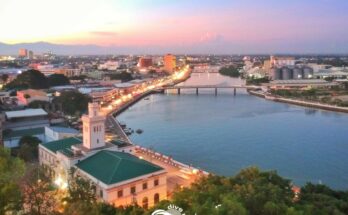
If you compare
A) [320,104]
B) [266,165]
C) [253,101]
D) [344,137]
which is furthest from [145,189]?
[253,101]

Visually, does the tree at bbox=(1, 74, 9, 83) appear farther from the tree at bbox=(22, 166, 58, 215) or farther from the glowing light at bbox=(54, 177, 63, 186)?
the tree at bbox=(22, 166, 58, 215)

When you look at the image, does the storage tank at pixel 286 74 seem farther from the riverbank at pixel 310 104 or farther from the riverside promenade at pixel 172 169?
the riverside promenade at pixel 172 169

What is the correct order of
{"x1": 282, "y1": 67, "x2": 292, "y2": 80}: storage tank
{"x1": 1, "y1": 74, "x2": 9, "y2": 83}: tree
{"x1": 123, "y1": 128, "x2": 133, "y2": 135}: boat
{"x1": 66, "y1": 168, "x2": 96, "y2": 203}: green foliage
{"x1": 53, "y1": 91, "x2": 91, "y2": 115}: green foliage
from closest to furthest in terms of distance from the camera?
{"x1": 66, "y1": 168, "x2": 96, "y2": 203}: green foliage
{"x1": 123, "y1": 128, "x2": 133, "y2": 135}: boat
{"x1": 53, "y1": 91, "x2": 91, "y2": 115}: green foliage
{"x1": 1, "y1": 74, "x2": 9, "y2": 83}: tree
{"x1": 282, "y1": 67, "x2": 292, "y2": 80}: storage tank

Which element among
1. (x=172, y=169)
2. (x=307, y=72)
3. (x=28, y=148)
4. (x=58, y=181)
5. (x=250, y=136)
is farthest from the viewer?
(x=307, y=72)

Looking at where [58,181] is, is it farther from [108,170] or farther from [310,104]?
[310,104]

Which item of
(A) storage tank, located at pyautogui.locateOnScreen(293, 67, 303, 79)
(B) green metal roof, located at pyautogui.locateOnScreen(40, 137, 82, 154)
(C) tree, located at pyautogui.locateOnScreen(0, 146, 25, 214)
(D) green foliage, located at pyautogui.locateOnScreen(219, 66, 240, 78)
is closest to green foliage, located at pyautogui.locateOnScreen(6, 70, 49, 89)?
(B) green metal roof, located at pyautogui.locateOnScreen(40, 137, 82, 154)

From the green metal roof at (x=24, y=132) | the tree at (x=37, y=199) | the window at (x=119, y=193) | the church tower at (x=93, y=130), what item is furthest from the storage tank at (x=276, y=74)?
the tree at (x=37, y=199)

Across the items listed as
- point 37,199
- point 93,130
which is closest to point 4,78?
point 93,130
